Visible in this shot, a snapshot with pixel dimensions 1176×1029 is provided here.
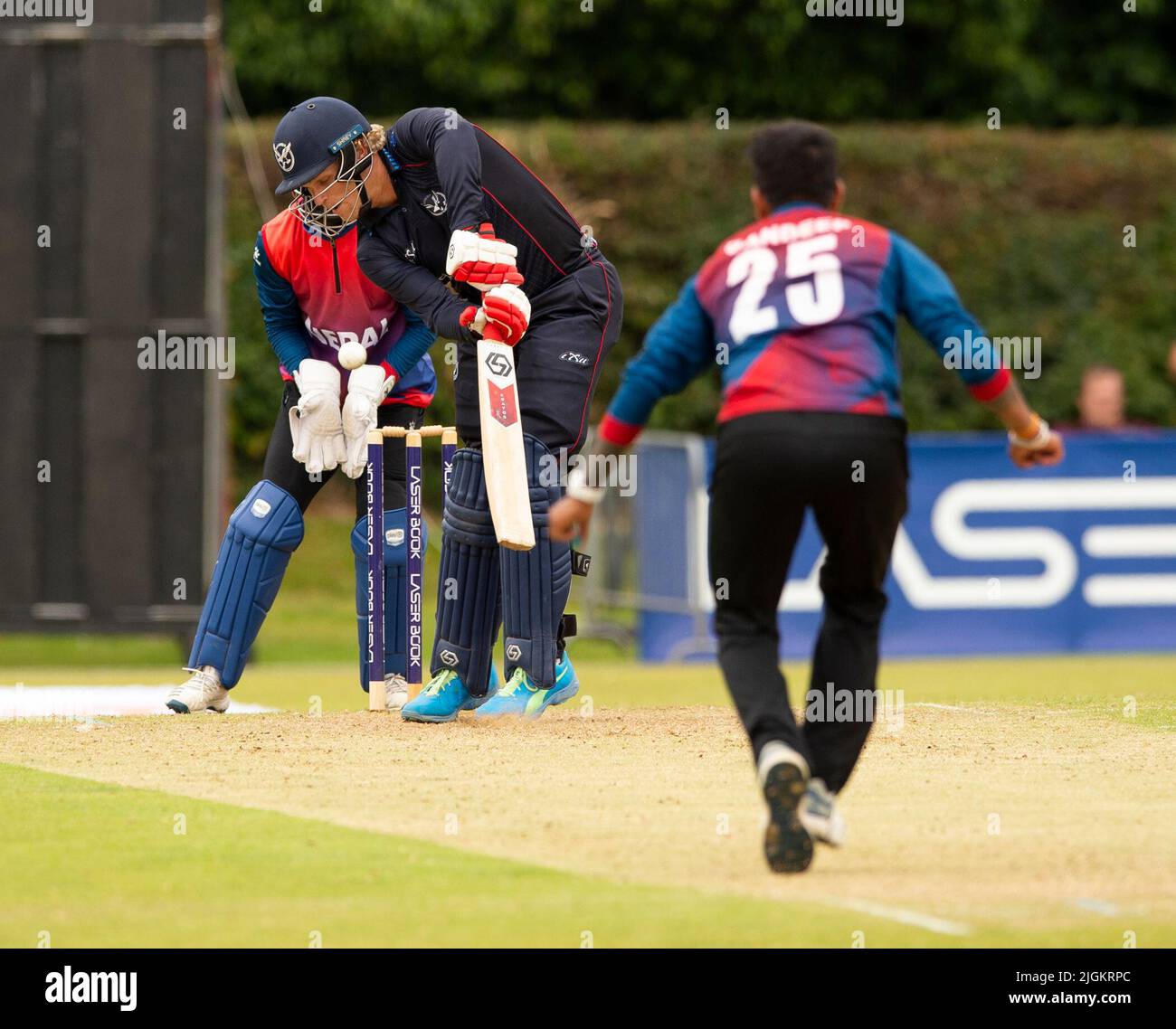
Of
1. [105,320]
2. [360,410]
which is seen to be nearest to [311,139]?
[360,410]

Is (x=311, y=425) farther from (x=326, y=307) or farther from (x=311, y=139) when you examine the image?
(x=311, y=139)

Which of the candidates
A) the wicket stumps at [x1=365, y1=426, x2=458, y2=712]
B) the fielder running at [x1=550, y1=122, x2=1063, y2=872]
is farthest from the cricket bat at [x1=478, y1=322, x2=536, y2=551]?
the fielder running at [x1=550, y1=122, x2=1063, y2=872]

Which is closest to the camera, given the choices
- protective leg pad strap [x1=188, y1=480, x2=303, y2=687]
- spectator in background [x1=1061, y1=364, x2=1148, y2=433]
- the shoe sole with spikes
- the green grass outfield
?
the green grass outfield

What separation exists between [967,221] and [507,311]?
44.4ft

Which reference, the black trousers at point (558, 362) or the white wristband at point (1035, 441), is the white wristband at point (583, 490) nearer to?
the white wristband at point (1035, 441)

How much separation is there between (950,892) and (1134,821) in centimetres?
117

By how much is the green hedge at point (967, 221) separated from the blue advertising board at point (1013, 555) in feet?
16.5

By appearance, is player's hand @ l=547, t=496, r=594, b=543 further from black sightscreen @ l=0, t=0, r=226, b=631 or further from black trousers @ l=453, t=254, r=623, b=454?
black sightscreen @ l=0, t=0, r=226, b=631

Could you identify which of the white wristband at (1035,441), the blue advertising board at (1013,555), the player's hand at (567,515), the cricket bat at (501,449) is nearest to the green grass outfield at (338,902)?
the player's hand at (567,515)

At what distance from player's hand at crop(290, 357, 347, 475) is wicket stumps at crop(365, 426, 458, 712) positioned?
0.19 metres

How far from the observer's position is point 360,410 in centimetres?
806

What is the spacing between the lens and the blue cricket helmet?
7.52 meters

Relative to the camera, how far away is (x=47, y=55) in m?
13.2
